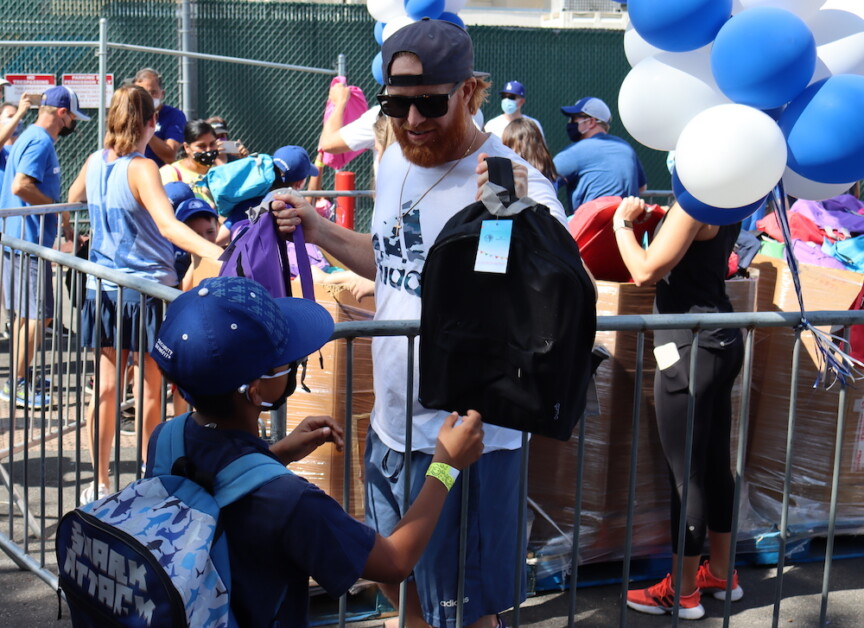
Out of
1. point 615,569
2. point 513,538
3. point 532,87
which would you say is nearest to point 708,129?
point 513,538

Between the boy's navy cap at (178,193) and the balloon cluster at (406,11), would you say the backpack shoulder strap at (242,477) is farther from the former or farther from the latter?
the boy's navy cap at (178,193)

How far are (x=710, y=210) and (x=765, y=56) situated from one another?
0.54 meters

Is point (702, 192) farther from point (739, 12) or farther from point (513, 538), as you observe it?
point (513, 538)

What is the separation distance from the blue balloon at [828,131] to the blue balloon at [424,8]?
3269mm

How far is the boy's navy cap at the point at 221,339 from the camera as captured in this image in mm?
2094

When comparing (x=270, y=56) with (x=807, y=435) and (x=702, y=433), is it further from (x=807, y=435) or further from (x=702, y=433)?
(x=702, y=433)

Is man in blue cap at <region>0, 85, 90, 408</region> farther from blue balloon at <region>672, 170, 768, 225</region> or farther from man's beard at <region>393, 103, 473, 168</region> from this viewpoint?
blue balloon at <region>672, 170, 768, 225</region>

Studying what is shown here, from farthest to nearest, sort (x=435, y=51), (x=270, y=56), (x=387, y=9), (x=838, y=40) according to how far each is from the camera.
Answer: (x=270, y=56) < (x=387, y=9) < (x=838, y=40) < (x=435, y=51)

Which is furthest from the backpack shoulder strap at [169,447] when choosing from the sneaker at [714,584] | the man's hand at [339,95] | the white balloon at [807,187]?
the man's hand at [339,95]

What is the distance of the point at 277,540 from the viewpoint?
80.0 inches

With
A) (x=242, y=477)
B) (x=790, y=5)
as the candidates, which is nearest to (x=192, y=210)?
(x=790, y=5)

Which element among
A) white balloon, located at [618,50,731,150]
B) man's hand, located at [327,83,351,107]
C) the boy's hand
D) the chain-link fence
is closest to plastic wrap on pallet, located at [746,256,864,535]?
white balloon, located at [618,50,731,150]

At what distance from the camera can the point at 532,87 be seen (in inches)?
592

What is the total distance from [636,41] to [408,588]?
2027mm
